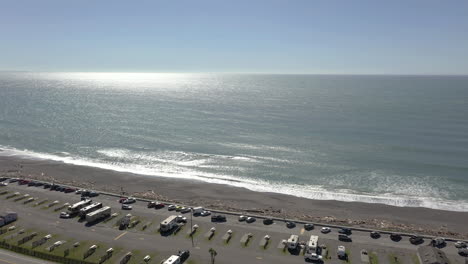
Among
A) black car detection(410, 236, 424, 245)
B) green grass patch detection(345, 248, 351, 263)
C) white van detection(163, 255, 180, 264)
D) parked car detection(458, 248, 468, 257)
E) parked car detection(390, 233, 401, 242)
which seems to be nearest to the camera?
white van detection(163, 255, 180, 264)

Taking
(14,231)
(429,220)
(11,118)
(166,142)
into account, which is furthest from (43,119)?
(429,220)

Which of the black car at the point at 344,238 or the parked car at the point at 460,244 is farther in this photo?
the black car at the point at 344,238

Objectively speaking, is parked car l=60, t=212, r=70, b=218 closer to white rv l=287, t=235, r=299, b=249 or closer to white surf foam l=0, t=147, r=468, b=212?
white surf foam l=0, t=147, r=468, b=212

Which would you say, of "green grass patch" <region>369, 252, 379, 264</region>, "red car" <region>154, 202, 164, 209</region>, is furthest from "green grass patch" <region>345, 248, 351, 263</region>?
"red car" <region>154, 202, 164, 209</region>

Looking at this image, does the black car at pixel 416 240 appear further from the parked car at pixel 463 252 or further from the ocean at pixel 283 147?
the ocean at pixel 283 147

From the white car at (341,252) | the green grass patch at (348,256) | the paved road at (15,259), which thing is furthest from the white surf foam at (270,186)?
the paved road at (15,259)
